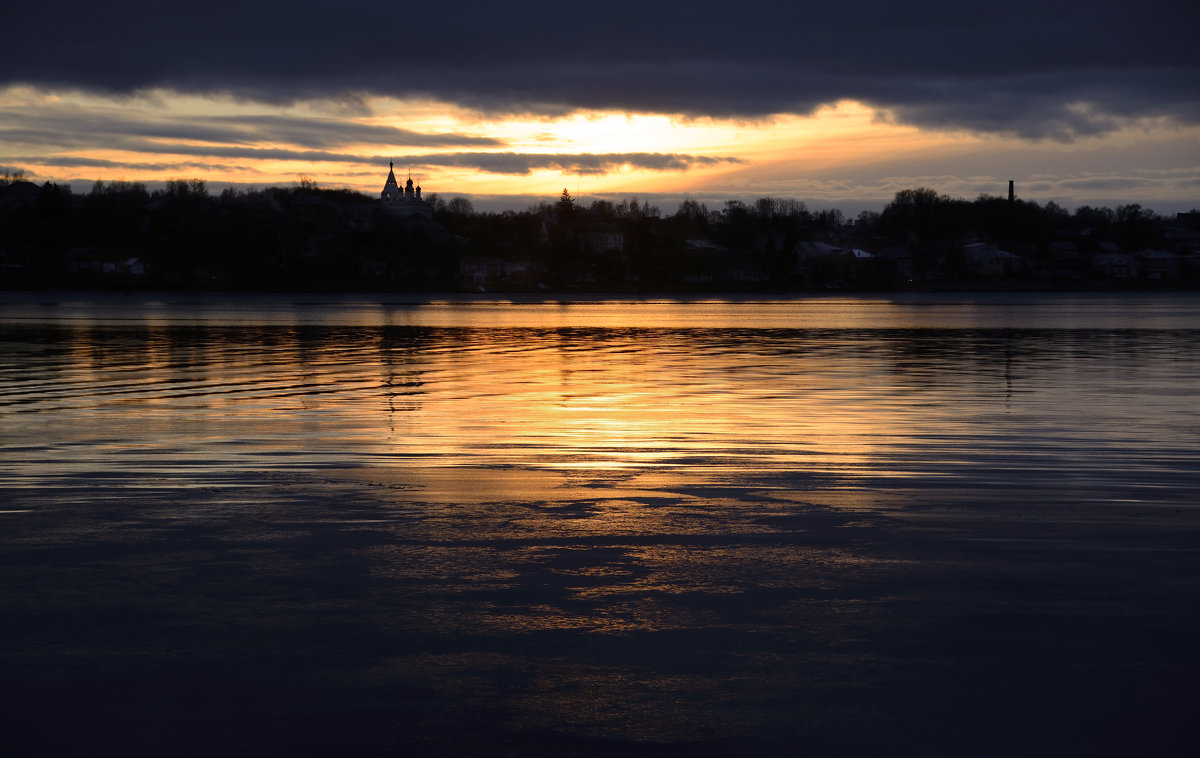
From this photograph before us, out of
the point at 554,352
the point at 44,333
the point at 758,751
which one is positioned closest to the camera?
the point at 758,751

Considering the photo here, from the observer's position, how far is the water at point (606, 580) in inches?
222

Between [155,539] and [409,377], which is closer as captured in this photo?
[155,539]

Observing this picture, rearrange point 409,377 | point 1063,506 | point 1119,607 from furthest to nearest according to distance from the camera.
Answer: point 409,377
point 1063,506
point 1119,607

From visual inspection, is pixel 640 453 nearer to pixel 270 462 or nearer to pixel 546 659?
pixel 270 462

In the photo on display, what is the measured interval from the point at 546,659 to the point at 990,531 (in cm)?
503

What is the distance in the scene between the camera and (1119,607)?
7.30m

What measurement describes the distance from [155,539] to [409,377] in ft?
64.6

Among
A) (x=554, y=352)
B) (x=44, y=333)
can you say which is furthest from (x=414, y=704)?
(x=44, y=333)

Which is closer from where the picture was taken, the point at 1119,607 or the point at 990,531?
the point at 1119,607

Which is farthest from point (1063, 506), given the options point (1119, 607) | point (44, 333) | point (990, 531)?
point (44, 333)

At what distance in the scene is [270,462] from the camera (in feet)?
46.1

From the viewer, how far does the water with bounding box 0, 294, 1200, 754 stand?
5.63 metres

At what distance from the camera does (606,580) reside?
806 centimetres

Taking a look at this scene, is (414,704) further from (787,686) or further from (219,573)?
(219,573)
